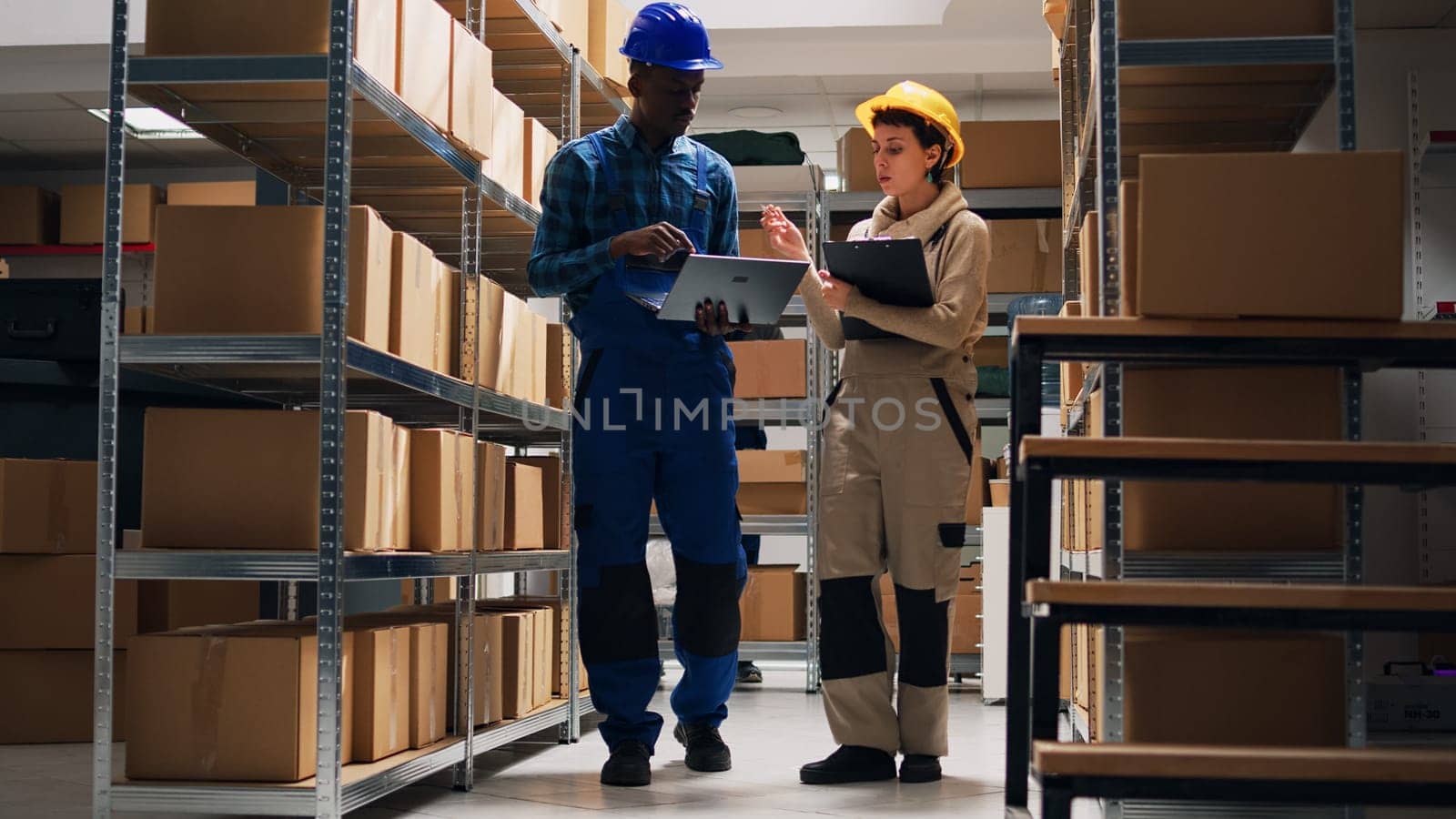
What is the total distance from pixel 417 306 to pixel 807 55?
4855 mm

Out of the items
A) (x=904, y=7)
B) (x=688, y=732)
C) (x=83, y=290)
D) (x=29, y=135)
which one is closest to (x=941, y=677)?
(x=688, y=732)

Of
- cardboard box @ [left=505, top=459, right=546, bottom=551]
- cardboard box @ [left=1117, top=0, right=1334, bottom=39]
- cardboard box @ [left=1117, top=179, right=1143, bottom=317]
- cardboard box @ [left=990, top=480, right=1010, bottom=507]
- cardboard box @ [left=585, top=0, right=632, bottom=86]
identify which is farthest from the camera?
cardboard box @ [left=990, top=480, right=1010, bottom=507]

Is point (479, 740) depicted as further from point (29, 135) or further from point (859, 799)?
point (29, 135)

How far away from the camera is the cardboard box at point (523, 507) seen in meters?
4.08

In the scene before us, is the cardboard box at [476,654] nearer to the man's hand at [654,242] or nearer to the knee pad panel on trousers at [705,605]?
the knee pad panel on trousers at [705,605]

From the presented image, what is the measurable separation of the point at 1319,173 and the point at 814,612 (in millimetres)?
4205

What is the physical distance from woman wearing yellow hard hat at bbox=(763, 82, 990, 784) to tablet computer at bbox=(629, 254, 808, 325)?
13 centimetres

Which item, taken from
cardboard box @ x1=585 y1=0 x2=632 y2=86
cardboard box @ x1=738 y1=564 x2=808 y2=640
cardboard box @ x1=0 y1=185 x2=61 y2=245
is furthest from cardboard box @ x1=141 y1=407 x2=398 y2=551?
cardboard box @ x1=0 y1=185 x2=61 y2=245

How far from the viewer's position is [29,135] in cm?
926

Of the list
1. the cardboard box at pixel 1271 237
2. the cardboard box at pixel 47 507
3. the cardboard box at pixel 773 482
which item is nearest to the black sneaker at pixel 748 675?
the cardboard box at pixel 773 482

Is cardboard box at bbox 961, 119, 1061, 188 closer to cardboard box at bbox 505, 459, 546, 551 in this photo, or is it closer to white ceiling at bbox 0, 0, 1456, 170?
white ceiling at bbox 0, 0, 1456, 170

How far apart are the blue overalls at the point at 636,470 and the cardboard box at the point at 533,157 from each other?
70 cm

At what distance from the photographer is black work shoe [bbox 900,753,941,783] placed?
3477 mm

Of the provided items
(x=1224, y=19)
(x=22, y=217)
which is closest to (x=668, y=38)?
(x=1224, y=19)
